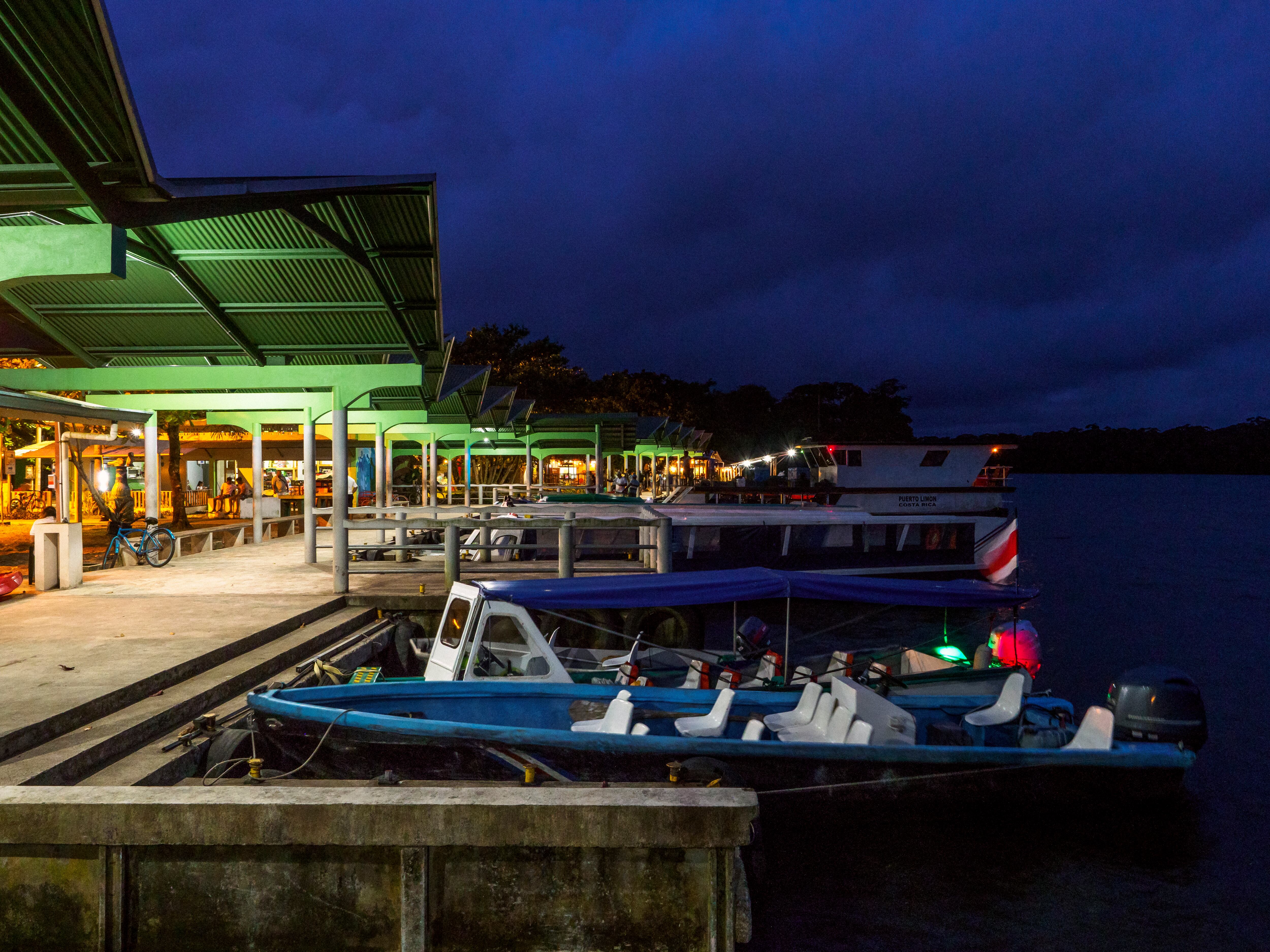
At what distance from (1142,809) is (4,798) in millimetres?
9296

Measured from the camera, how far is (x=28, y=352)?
13492mm

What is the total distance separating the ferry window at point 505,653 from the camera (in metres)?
8.27

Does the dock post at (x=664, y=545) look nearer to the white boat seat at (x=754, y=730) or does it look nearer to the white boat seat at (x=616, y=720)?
the white boat seat at (x=616, y=720)

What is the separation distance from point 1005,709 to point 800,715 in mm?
2288

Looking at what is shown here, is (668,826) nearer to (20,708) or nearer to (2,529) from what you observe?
(20,708)

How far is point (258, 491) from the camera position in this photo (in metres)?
19.0

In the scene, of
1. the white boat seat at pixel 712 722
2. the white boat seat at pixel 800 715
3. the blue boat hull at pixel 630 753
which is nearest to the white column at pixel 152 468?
the blue boat hull at pixel 630 753

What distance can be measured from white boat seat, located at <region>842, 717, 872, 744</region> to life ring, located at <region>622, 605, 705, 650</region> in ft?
17.6

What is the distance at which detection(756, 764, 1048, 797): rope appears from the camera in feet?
23.3

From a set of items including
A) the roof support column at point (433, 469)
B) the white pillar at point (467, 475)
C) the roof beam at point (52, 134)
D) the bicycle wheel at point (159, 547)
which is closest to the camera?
the roof beam at point (52, 134)

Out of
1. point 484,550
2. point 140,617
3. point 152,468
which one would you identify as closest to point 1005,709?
point 140,617

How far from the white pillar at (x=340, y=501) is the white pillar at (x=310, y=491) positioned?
2.43 m

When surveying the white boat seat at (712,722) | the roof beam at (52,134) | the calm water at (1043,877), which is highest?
the roof beam at (52,134)

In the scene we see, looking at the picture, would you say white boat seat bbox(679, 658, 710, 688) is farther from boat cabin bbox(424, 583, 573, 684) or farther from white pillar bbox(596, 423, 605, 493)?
white pillar bbox(596, 423, 605, 493)
